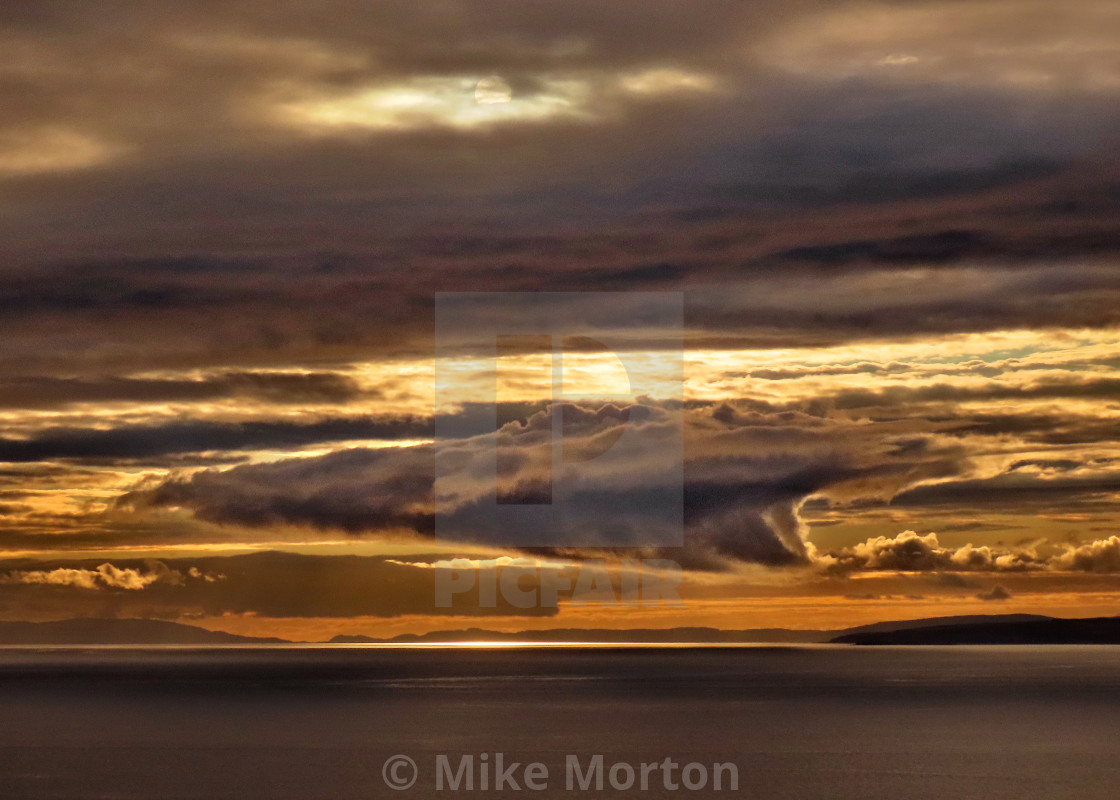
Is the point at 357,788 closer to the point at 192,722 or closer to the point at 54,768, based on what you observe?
the point at 54,768

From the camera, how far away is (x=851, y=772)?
273ft

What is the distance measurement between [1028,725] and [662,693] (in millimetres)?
72046

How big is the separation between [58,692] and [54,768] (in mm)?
118629

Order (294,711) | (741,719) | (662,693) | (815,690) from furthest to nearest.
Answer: (815,690)
(662,693)
(294,711)
(741,719)

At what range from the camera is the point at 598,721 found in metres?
123

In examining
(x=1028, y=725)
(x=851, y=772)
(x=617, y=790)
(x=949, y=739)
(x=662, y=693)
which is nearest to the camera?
(x=617, y=790)

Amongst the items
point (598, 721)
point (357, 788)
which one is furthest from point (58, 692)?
point (357, 788)

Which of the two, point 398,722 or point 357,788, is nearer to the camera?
point 357,788

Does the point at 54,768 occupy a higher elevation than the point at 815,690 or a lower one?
higher

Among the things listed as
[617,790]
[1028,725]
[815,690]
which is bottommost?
[815,690]

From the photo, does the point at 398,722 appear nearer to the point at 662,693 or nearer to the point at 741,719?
the point at 741,719

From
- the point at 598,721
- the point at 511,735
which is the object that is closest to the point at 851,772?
the point at 511,735

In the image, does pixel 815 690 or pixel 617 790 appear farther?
pixel 815 690

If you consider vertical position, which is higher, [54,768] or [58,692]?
[54,768]
